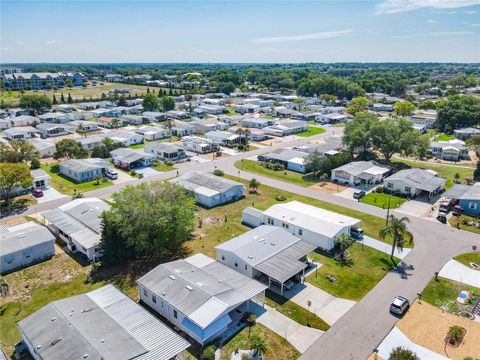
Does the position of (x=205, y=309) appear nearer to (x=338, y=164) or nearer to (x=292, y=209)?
(x=292, y=209)

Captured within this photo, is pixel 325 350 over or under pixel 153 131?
under

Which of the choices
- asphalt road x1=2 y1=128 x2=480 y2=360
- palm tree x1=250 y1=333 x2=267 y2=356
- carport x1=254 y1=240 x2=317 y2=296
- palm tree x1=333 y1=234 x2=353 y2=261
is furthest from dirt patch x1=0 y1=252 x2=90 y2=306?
palm tree x1=333 y1=234 x2=353 y2=261

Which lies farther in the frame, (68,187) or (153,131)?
(153,131)

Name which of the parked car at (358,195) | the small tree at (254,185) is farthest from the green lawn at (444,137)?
the small tree at (254,185)


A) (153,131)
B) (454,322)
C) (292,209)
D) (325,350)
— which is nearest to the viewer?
(325,350)

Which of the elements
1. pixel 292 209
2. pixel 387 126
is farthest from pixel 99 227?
pixel 387 126

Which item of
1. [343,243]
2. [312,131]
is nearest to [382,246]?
[343,243]

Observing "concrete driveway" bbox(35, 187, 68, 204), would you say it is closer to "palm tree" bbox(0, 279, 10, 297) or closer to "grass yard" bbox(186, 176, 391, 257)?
"palm tree" bbox(0, 279, 10, 297)
